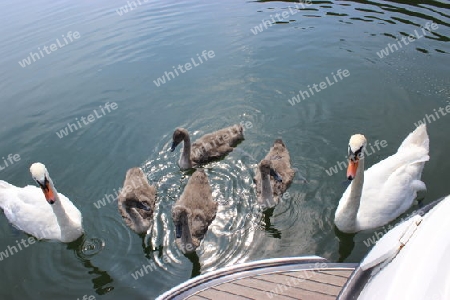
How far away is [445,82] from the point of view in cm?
1123

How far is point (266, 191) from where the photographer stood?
7.82m

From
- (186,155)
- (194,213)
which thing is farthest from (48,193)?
(186,155)

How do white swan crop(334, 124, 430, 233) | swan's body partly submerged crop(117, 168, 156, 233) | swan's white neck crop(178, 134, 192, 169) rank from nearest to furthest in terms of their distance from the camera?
white swan crop(334, 124, 430, 233) → swan's body partly submerged crop(117, 168, 156, 233) → swan's white neck crop(178, 134, 192, 169)

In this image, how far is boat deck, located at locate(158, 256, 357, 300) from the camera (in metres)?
4.33

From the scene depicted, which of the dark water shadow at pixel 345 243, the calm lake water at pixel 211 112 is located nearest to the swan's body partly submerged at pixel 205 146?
the calm lake water at pixel 211 112

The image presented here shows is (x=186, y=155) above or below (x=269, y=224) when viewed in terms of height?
above

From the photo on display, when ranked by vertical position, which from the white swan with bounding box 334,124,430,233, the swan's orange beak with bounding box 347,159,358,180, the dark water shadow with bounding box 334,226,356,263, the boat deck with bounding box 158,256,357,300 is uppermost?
the swan's orange beak with bounding box 347,159,358,180

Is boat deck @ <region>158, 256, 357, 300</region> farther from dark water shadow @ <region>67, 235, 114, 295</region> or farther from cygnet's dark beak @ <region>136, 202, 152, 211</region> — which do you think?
cygnet's dark beak @ <region>136, 202, 152, 211</region>

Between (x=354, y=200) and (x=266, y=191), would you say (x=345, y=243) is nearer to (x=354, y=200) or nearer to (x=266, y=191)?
(x=354, y=200)

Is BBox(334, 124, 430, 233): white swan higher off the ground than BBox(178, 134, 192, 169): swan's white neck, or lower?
lower

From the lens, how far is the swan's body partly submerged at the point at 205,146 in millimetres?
9398

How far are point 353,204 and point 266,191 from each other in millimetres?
1772

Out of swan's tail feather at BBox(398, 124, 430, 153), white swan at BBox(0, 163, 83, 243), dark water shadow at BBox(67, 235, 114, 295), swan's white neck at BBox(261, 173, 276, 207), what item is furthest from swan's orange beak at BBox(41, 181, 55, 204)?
swan's tail feather at BBox(398, 124, 430, 153)

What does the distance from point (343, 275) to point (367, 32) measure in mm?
12583
